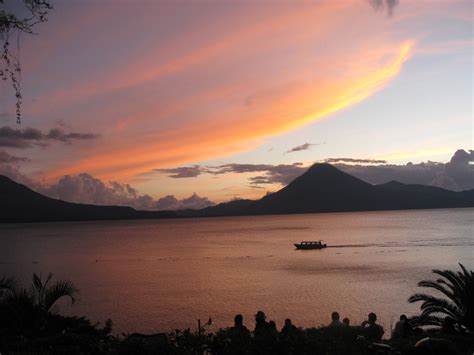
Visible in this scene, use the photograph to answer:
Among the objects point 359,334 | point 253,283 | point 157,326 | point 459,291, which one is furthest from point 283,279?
point 359,334

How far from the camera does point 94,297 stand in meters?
49.6

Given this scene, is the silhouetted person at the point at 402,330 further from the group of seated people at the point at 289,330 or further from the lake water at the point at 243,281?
the lake water at the point at 243,281

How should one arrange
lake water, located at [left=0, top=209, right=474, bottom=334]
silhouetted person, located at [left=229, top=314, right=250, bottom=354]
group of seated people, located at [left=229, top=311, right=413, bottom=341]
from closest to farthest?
silhouetted person, located at [left=229, top=314, right=250, bottom=354], group of seated people, located at [left=229, top=311, right=413, bottom=341], lake water, located at [left=0, top=209, right=474, bottom=334]

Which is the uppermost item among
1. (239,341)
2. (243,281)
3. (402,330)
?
(239,341)

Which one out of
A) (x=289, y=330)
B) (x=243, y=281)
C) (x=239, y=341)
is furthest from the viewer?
(x=243, y=281)

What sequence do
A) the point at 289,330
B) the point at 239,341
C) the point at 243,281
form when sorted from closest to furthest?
the point at 239,341 < the point at 289,330 < the point at 243,281

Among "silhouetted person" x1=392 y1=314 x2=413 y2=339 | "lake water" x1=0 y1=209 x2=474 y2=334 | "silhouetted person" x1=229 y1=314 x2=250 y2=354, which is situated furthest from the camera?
"lake water" x1=0 y1=209 x2=474 y2=334

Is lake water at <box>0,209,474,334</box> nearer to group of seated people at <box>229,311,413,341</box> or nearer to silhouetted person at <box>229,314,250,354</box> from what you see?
group of seated people at <box>229,311,413,341</box>

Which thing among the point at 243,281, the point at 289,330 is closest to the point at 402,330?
the point at 289,330

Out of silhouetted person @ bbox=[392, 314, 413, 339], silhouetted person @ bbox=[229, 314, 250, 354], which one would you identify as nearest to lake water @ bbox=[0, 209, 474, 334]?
silhouetted person @ bbox=[392, 314, 413, 339]

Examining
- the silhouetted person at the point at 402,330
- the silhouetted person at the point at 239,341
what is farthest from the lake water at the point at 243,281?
the silhouetted person at the point at 239,341

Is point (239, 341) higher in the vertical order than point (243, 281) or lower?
higher

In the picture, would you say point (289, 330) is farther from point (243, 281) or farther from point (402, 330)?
point (243, 281)

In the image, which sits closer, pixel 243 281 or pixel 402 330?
pixel 402 330
